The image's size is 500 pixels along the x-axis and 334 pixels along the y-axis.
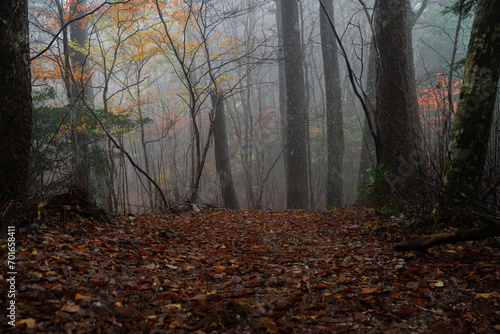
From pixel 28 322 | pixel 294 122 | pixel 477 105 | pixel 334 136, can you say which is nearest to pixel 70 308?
pixel 28 322

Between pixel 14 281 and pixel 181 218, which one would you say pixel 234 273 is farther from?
pixel 181 218

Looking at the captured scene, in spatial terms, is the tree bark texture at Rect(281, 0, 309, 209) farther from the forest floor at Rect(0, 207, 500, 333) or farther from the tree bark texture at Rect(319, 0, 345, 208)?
the forest floor at Rect(0, 207, 500, 333)

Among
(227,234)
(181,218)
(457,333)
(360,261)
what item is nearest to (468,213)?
(360,261)

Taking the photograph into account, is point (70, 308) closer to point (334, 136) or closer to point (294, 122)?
point (294, 122)

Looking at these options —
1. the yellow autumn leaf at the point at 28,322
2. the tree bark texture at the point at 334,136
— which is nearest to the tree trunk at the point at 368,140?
the tree bark texture at the point at 334,136

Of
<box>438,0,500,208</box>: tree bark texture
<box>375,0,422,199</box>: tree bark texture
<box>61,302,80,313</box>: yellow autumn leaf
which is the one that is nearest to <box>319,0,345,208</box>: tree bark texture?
<box>375,0,422,199</box>: tree bark texture

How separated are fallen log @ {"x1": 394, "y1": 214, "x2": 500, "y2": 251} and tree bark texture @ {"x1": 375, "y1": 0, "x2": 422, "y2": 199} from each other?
6.45ft

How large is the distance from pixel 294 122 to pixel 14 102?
6.27m

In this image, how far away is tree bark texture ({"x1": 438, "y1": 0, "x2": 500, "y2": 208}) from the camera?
7.98 ft

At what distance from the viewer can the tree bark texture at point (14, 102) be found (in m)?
2.32

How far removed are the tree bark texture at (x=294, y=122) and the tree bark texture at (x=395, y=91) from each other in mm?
3375

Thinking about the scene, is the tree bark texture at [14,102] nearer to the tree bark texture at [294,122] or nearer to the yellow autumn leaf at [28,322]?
the yellow autumn leaf at [28,322]

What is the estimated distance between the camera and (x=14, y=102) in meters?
2.39

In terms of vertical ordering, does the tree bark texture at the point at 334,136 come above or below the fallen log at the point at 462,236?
above
